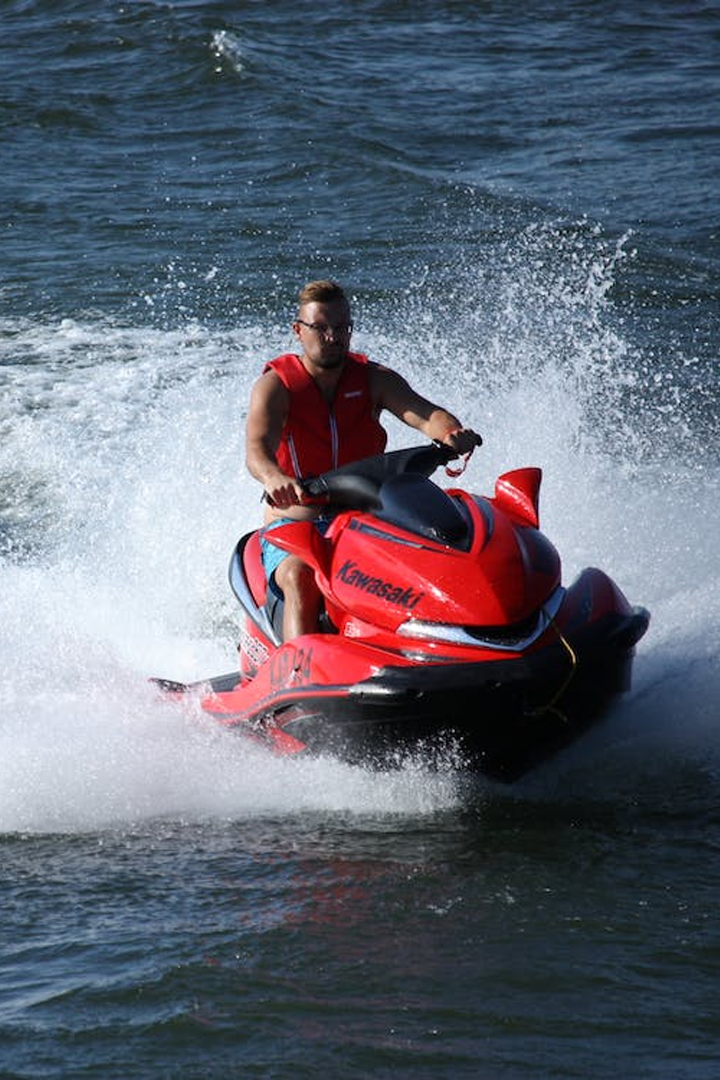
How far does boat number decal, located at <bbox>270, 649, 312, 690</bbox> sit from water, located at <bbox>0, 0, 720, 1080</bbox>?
1.03 feet

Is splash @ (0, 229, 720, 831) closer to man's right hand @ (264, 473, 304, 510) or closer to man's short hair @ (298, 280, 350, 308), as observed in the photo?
man's right hand @ (264, 473, 304, 510)

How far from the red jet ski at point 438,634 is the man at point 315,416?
13 cm

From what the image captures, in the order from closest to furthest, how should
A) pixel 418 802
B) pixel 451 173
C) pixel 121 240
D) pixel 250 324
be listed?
pixel 418 802 → pixel 250 324 → pixel 121 240 → pixel 451 173

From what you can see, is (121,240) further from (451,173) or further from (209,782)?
(209,782)

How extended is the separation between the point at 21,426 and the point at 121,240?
10.0 ft

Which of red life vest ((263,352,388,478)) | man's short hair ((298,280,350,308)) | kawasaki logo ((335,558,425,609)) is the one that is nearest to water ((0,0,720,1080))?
kawasaki logo ((335,558,425,609))

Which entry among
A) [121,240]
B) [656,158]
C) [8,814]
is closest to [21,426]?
[121,240]

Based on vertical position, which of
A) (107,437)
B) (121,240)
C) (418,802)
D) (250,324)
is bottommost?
(418,802)

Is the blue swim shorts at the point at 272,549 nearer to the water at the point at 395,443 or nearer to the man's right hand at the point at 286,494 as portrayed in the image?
the man's right hand at the point at 286,494

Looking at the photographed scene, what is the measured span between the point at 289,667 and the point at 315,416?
0.91m

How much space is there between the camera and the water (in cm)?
388

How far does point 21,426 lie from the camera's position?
938 centimetres

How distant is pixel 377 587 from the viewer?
4602mm

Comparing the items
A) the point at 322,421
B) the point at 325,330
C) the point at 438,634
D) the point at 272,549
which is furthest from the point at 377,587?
the point at 325,330
